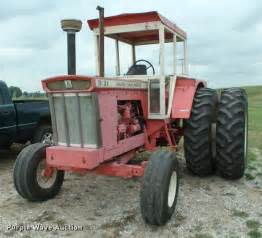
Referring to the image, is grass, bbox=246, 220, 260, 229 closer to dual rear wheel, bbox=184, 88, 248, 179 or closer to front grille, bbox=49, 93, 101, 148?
dual rear wheel, bbox=184, 88, 248, 179

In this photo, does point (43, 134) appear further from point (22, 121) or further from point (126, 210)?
point (126, 210)

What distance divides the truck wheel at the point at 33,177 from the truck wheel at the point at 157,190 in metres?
1.62

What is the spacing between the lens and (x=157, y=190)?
Answer: 462 cm

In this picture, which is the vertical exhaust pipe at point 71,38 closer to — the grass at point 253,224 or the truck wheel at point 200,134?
the truck wheel at point 200,134

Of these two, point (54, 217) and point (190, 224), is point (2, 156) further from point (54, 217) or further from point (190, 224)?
point (190, 224)

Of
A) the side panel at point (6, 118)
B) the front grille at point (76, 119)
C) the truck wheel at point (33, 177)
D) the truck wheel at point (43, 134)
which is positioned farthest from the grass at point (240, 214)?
the side panel at point (6, 118)

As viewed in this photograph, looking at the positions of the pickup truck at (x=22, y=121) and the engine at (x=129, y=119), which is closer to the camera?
the engine at (x=129, y=119)

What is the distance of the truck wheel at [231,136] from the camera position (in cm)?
625

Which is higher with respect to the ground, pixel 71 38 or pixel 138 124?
pixel 71 38

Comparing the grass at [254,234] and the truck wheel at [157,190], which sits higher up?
the truck wheel at [157,190]

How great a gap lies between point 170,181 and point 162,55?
218 centimetres

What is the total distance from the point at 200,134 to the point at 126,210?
68.0 inches

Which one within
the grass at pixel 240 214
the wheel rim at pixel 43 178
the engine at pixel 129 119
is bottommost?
the grass at pixel 240 214

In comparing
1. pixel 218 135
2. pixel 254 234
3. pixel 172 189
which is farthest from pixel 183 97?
pixel 254 234
